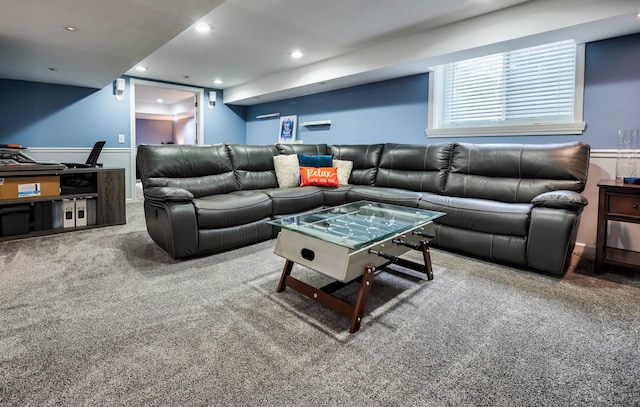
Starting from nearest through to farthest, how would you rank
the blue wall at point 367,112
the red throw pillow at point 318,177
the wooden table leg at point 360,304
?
the wooden table leg at point 360,304, the red throw pillow at point 318,177, the blue wall at point 367,112

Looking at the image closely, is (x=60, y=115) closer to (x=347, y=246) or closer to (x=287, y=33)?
(x=287, y=33)

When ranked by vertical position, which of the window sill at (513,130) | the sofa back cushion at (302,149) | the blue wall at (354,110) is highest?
the blue wall at (354,110)

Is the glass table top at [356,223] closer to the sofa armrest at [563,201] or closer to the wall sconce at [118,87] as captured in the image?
the sofa armrest at [563,201]

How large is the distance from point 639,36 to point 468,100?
4.93 feet

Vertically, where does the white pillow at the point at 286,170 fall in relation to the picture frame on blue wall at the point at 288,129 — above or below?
below

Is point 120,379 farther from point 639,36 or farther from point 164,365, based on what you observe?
point 639,36

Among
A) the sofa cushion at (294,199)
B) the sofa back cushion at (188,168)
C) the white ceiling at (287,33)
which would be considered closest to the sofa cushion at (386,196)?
the sofa cushion at (294,199)

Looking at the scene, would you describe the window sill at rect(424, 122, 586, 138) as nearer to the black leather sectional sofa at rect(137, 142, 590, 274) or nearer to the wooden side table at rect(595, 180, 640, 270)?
the black leather sectional sofa at rect(137, 142, 590, 274)

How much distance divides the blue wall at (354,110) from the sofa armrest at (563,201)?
1.03 m

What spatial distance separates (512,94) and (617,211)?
5.65 ft

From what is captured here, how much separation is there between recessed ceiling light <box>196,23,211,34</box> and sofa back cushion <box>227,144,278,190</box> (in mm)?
1238

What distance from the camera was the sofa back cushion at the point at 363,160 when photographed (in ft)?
13.7

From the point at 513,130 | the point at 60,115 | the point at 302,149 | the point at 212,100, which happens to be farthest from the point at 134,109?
the point at 513,130

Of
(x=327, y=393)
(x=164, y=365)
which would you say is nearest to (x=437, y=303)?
(x=327, y=393)
